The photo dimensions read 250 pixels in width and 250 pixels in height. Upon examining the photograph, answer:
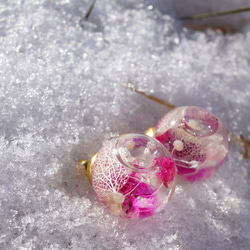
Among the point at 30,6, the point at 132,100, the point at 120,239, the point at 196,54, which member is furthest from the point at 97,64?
the point at 120,239

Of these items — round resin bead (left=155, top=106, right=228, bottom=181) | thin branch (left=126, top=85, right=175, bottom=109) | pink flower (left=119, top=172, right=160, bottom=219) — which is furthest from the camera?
thin branch (left=126, top=85, right=175, bottom=109)

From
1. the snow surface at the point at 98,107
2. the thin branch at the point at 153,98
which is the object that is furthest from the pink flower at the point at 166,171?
the thin branch at the point at 153,98

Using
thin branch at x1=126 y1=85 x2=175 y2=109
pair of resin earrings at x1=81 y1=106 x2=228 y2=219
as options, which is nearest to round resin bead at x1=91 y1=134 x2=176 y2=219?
pair of resin earrings at x1=81 y1=106 x2=228 y2=219

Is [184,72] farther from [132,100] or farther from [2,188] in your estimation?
[2,188]

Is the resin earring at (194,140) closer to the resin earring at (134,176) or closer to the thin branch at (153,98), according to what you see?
the resin earring at (134,176)

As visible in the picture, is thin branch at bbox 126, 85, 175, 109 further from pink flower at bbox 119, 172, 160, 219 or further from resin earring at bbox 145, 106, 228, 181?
pink flower at bbox 119, 172, 160, 219

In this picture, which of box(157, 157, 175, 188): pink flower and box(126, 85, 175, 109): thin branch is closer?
box(157, 157, 175, 188): pink flower

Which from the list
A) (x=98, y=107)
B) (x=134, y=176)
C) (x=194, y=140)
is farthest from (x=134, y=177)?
(x=98, y=107)
